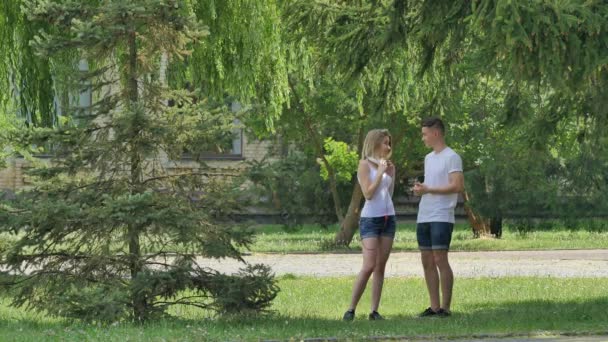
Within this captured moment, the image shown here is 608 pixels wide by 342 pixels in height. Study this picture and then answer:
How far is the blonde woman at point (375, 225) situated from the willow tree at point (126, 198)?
1152 millimetres

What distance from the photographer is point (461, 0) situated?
10383 millimetres

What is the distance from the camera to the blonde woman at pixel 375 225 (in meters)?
11.3

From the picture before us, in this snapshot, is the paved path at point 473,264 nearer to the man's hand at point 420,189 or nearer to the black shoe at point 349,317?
the black shoe at point 349,317

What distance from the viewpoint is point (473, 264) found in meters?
22.0

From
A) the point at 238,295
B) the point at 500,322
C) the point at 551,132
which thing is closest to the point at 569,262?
the point at 551,132

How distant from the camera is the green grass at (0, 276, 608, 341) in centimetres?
952

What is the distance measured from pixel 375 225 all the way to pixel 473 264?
11.0 m

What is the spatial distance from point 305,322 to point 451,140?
57.7 ft

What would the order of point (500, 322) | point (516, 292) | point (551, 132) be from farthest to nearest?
point (516, 292), point (551, 132), point (500, 322)

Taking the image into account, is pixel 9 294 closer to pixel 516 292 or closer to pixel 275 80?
pixel 275 80

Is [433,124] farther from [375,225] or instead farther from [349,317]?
[349,317]

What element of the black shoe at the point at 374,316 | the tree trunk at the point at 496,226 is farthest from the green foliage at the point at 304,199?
the black shoe at the point at 374,316

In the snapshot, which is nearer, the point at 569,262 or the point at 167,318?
the point at 167,318

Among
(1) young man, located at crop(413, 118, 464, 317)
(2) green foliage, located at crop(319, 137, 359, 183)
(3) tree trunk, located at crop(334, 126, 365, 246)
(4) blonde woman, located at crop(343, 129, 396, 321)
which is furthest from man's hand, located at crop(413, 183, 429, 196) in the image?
(3) tree trunk, located at crop(334, 126, 365, 246)
